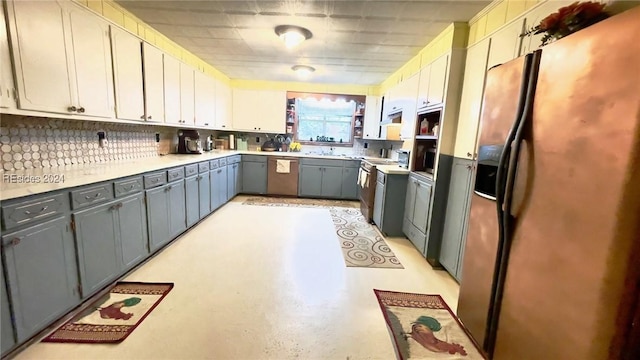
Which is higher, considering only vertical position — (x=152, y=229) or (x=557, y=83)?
(x=557, y=83)

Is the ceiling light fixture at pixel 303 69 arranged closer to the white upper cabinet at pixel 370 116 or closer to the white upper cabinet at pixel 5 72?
the white upper cabinet at pixel 370 116

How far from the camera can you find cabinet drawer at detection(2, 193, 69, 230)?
55.4 inches

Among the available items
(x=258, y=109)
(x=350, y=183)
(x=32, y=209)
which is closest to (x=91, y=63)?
(x=32, y=209)

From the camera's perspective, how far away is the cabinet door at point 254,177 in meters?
5.49

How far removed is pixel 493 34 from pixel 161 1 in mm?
Answer: 2864

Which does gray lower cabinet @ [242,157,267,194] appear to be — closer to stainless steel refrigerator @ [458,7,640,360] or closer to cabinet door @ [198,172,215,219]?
cabinet door @ [198,172,215,219]

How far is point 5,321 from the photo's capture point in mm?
1418

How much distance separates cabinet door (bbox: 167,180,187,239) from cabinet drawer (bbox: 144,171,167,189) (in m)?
0.13

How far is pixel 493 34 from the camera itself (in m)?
2.14

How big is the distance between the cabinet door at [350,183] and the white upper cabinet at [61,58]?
153 inches

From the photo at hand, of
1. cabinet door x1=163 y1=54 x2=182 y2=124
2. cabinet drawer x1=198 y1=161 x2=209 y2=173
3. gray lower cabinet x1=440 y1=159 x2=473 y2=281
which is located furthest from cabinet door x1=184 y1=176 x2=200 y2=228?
gray lower cabinet x1=440 y1=159 x2=473 y2=281

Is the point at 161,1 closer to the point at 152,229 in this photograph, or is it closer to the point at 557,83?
the point at 152,229

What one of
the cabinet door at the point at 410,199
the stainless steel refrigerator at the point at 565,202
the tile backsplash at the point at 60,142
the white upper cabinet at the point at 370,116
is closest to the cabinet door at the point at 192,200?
the tile backsplash at the point at 60,142

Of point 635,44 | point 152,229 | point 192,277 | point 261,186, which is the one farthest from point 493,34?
point 261,186
